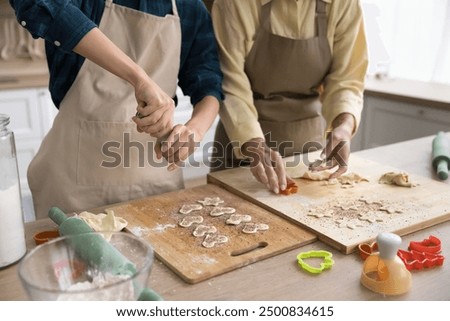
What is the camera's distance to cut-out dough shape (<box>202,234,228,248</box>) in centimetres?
83

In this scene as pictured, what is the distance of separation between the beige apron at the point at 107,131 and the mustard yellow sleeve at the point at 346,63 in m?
0.46

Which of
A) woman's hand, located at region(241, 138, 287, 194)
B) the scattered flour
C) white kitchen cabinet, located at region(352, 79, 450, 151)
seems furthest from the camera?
white kitchen cabinet, located at region(352, 79, 450, 151)

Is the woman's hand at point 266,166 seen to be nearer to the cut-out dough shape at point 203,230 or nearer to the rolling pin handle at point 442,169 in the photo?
the cut-out dough shape at point 203,230

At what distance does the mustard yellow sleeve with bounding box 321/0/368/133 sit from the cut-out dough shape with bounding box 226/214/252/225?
499 millimetres

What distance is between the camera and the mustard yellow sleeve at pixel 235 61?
1.23m

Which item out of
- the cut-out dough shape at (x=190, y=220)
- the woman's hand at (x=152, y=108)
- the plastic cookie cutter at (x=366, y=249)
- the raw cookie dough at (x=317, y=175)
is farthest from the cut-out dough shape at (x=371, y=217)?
the woman's hand at (x=152, y=108)

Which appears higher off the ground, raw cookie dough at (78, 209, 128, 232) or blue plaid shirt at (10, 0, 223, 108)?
blue plaid shirt at (10, 0, 223, 108)

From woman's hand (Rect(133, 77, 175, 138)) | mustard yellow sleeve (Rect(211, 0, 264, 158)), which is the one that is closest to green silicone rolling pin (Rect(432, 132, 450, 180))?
mustard yellow sleeve (Rect(211, 0, 264, 158))

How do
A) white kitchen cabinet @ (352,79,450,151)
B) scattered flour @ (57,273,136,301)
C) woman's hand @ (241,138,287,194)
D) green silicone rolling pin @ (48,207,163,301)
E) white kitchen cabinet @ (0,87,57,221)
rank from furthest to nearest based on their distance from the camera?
white kitchen cabinet @ (0,87,57,221), white kitchen cabinet @ (352,79,450,151), woman's hand @ (241,138,287,194), green silicone rolling pin @ (48,207,163,301), scattered flour @ (57,273,136,301)

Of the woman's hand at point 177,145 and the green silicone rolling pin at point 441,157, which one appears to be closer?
the woman's hand at point 177,145

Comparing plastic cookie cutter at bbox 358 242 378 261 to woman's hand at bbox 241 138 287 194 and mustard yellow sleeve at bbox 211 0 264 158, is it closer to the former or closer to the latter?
woman's hand at bbox 241 138 287 194

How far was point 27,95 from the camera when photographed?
8.09 feet

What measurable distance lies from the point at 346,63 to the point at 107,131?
27.4 inches
